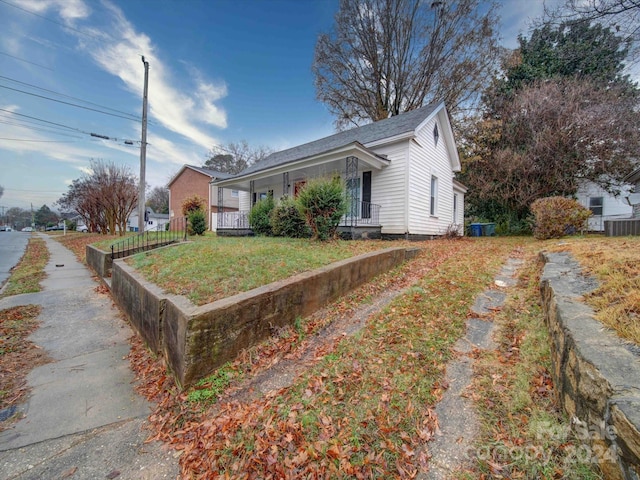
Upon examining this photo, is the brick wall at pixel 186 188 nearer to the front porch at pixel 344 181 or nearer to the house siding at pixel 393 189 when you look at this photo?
→ the front porch at pixel 344 181

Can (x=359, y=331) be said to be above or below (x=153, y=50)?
below

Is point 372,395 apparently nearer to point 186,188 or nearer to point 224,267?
point 224,267

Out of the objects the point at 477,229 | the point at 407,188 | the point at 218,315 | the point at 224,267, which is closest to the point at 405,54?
the point at 477,229

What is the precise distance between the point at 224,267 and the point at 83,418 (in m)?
2.27

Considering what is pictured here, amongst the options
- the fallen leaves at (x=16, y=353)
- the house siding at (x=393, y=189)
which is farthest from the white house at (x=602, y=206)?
the fallen leaves at (x=16, y=353)

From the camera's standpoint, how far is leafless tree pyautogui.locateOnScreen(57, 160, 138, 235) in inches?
677

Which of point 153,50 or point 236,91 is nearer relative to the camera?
point 153,50

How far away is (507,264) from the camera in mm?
5742

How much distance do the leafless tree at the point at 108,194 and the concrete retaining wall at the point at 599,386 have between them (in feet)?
65.9

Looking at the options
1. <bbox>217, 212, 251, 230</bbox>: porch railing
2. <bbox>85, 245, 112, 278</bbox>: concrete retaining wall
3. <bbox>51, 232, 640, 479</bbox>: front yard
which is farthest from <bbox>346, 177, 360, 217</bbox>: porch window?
<bbox>85, 245, 112, 278</bbox>: concrete retaining wall

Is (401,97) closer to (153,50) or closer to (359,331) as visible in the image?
(153,50)

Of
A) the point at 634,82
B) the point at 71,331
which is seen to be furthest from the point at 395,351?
the point at 634,82

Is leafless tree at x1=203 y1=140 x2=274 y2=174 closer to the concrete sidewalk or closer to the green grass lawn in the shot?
the green grass lawn

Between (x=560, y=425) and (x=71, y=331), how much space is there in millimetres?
5979
